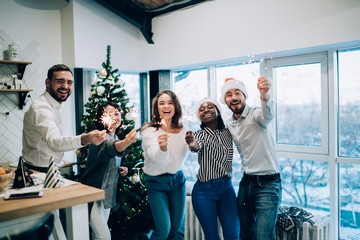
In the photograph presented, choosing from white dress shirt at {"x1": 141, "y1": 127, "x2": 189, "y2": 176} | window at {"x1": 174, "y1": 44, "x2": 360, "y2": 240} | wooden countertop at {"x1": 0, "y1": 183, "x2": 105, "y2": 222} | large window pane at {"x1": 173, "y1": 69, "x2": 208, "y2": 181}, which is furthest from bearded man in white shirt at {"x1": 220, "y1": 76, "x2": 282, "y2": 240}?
large window pane at {"x1": 173, "y1": 69, "x2": 208, "y2": 181}

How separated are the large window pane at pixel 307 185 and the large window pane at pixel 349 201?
14cm

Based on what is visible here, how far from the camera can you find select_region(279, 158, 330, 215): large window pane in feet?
9.70

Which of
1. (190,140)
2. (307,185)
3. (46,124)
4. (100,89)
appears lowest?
(307,185)

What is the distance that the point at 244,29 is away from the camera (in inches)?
128

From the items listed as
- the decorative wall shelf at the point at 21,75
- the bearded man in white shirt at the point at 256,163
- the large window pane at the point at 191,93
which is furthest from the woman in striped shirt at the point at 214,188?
the decorative wall shelf at the point at 21,75

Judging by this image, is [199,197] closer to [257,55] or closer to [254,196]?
[254,196]

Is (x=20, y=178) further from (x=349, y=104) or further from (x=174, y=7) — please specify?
(x=174, y=7)

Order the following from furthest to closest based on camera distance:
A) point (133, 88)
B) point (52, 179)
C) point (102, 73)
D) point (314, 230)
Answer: point (133, 88), point (102, 73), point (314, 230), point (52, 179)

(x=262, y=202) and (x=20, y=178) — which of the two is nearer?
(x=20, y=178)

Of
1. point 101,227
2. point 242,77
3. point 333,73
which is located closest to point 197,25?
point 242,77

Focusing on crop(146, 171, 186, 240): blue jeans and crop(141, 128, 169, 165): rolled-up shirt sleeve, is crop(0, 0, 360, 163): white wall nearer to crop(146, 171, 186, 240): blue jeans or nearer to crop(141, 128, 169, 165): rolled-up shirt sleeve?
crop(141, 128, 169, 165): rolled-up shirt sleeve

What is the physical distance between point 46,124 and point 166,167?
3.18 ft

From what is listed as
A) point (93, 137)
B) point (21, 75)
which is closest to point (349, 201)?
point (93, 137)

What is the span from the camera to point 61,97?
2.35 meters
